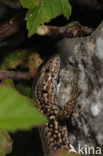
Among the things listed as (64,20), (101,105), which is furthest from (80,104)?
(64,20)

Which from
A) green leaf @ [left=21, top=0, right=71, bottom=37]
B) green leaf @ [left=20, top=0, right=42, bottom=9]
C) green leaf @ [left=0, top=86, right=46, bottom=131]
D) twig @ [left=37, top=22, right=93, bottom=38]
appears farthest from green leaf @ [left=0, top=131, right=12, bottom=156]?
green leaf @ [left=0, top=86, right=46, bottom=131]

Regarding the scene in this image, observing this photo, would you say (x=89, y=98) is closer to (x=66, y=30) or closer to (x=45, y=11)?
(x=45, y=11)

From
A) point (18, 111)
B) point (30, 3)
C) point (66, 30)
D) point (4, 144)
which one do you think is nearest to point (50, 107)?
point (4, 144)

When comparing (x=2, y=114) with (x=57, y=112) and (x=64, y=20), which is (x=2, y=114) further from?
(x=64, y=20)

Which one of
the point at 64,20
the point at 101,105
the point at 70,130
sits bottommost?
the point at 70,130

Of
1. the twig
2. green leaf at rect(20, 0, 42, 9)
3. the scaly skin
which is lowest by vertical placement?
the scaly skin

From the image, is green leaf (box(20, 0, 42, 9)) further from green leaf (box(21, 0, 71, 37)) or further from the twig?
the twig
